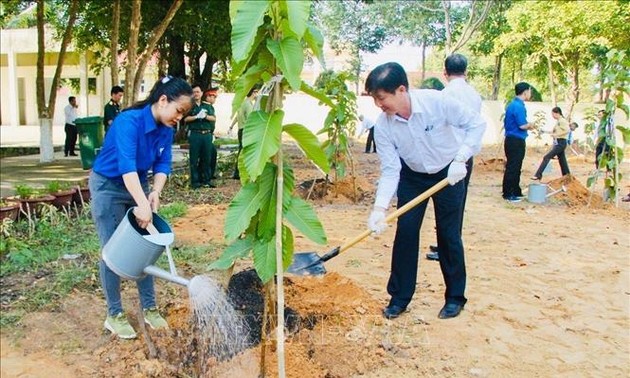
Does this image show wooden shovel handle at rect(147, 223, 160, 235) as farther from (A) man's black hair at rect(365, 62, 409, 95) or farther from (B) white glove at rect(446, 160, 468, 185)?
(B) white glove at rect(446, 160, 468, 185)

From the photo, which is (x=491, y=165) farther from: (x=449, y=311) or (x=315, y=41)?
(x=315, y=41)

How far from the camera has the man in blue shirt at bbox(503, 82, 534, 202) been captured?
7773 mm

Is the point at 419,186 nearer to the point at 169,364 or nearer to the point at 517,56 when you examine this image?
the point at 169,364

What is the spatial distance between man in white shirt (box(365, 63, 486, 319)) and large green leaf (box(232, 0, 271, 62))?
1.10 m

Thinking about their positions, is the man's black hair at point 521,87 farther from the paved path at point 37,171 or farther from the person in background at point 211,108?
the paved path at point 37,171

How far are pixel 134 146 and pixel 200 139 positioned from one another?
18.8 ft

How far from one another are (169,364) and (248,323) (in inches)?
20.5

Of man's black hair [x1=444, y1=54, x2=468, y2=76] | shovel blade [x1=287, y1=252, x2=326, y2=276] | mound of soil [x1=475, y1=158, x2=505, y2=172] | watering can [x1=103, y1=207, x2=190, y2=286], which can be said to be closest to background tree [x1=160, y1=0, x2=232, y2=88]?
mound of soil [x1=475, y1=158, x2=505, y2=172]

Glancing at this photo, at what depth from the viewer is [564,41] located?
1562cm

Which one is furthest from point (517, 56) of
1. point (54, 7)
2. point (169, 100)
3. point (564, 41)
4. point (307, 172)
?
point (169, 100)

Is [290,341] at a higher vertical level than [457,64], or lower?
lower

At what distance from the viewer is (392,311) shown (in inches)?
150

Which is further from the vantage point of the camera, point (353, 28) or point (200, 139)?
point (353, 28)

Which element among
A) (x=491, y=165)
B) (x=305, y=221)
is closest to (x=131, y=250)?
(x=305, y=221)
